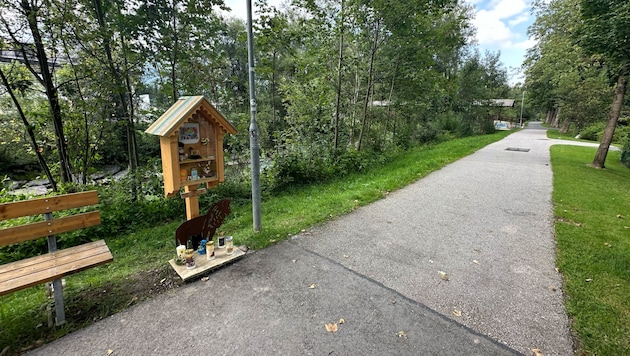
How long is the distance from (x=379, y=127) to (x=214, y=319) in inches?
469

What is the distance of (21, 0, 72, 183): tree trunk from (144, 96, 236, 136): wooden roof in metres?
2.63

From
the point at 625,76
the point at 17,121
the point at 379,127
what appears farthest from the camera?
the point at 379,127

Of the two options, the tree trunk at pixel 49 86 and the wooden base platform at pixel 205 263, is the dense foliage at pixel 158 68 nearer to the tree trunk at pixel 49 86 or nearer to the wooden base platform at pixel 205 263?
the tree trunk at pixel 49 86

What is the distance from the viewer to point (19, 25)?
3.87m

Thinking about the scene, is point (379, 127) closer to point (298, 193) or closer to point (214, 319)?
point (298, 193)

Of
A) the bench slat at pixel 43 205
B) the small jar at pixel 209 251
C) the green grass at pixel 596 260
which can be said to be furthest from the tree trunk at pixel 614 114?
the bench slat at pixel 43 205

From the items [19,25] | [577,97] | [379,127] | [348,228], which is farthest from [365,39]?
[577,97]

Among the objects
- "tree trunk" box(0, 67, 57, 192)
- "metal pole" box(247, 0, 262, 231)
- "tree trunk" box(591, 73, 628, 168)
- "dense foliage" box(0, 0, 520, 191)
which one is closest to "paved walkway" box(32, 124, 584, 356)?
"metal pole" box(247, 0, 262, 231)

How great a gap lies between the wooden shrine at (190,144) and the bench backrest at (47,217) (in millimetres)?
758

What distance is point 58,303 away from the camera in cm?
217

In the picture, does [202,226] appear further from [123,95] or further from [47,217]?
[123,95]

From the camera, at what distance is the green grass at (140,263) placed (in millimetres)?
2184

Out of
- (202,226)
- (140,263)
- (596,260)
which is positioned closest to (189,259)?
(202,226)

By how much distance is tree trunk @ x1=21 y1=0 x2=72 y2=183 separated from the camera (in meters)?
3.80
